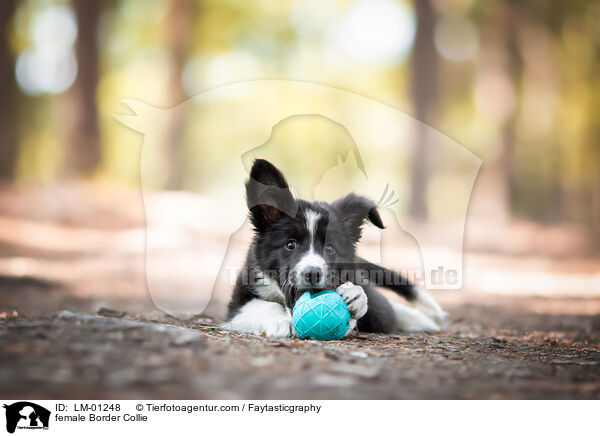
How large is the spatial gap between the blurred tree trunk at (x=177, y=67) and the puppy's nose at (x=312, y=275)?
13.9m

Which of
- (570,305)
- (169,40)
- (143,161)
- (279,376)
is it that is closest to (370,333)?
(279,376)

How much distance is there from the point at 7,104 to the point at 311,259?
1508 cm

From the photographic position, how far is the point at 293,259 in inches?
193

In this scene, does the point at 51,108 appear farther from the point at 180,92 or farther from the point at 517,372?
the point at 517,372

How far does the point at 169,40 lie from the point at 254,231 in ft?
50.6

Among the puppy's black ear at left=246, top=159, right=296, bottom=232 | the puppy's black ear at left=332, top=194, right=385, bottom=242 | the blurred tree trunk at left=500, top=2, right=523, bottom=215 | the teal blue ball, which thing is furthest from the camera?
the blurred tree trunk at left=500, top=2, right=523, bottom=215

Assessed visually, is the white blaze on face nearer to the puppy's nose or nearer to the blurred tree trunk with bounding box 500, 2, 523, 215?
the puppy's nose

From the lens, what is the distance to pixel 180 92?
60.5 feet

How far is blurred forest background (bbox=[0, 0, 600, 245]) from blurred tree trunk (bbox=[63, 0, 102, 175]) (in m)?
0.04

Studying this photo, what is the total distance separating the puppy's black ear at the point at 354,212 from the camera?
5398 millimetres

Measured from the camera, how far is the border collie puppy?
15.8 ft
